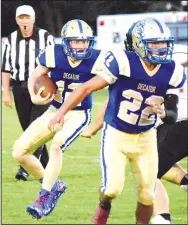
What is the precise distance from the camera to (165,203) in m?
6.29

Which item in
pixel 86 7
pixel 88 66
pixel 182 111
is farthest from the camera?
pixel 86 7

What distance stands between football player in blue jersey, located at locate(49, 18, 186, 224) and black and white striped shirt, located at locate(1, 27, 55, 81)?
3015mm

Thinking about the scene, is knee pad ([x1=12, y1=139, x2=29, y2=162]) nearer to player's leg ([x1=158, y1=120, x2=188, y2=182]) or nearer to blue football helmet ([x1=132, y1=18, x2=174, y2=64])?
player's leg ([x1=158, y1=120, x2=188, y2=182])

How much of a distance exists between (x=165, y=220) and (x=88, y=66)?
1.47 metres

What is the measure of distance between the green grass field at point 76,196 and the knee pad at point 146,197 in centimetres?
63

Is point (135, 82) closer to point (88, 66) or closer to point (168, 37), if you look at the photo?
point (168, 37)

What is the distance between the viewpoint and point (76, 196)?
7.75 metres

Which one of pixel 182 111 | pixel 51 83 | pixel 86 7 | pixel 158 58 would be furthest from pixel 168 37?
pixel 86 7

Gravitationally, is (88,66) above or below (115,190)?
above

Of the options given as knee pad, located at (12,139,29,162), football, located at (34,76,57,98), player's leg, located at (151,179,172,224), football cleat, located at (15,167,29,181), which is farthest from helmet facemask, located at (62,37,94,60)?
football cleat, located at (15,167,29,181)

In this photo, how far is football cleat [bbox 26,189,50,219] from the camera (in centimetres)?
653

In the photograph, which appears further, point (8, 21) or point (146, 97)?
point (8, 21)

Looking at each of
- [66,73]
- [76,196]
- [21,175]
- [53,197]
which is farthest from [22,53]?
[53,197]

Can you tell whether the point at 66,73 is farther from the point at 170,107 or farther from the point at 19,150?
the point at 170,107
